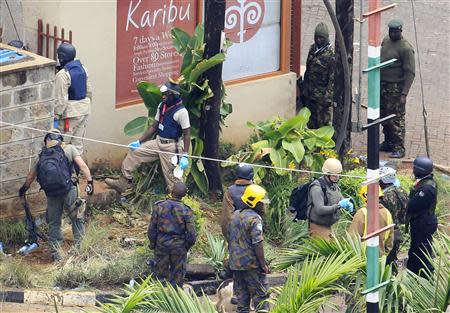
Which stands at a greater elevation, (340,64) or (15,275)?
(340,64)

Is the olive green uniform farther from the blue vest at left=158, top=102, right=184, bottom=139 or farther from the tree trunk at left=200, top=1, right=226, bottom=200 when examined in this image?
the blue vest at left=158, top=102, right=184, bottom=139

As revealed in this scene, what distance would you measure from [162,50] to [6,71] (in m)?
2.52

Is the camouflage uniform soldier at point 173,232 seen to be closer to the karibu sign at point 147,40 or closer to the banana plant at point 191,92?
the banana plant at point 191,92

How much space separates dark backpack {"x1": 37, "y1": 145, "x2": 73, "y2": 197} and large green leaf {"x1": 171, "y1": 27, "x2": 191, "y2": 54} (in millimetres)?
2121

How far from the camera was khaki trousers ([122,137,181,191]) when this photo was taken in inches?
549

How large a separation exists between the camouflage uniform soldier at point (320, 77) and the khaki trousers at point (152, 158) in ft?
9.23

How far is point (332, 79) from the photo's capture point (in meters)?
16.0

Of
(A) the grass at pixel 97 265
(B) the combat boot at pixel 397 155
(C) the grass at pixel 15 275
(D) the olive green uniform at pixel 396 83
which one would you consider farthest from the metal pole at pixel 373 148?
(B) the combat boot at pixel 397 155

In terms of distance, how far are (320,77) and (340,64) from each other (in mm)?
842

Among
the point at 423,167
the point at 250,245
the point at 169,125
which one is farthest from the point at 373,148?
the point at 169,125

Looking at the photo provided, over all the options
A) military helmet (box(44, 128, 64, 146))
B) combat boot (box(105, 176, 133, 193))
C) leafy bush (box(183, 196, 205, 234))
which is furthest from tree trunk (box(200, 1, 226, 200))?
military helmet (box(44, 128, 64, 146))

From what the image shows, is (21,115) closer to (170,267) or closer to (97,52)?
(97,52)

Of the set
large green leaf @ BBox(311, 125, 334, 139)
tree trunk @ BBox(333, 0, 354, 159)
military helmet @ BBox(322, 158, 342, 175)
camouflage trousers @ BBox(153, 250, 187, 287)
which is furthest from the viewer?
tree trunk @ BBox(333, 0, 354, 159)

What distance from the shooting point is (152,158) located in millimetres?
14055
